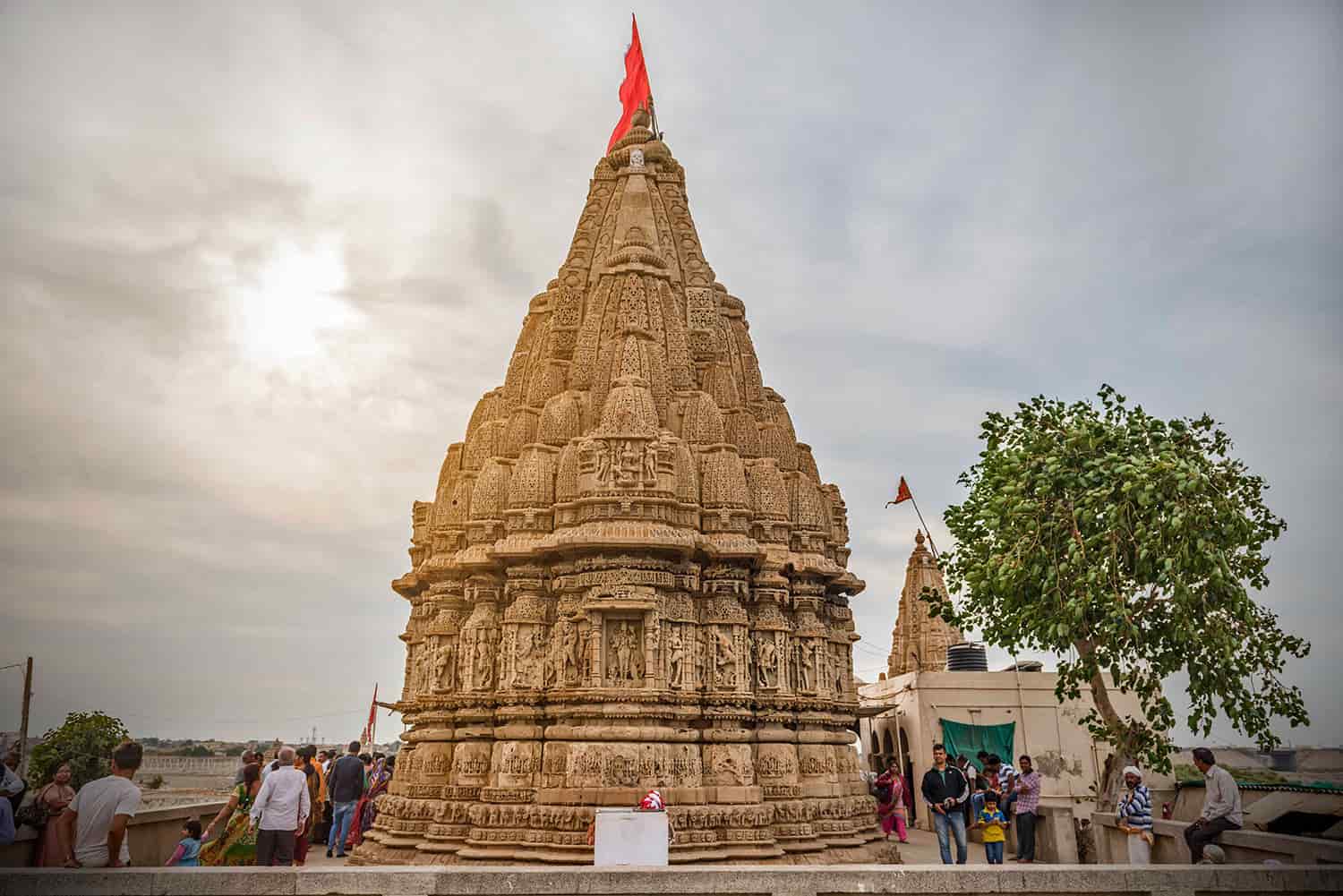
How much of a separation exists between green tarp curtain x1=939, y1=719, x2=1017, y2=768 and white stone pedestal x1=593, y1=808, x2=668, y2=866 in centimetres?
1643

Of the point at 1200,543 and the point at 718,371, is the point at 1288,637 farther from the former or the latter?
the point at 718,371

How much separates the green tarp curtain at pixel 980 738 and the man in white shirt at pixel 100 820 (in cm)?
2120

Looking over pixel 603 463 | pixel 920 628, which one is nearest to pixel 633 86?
pixel 603 463

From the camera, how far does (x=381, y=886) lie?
27.7ft

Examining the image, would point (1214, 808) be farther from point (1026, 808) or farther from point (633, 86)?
point (633, 86)

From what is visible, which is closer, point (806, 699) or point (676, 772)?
point (676, 772)

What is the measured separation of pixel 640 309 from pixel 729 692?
317 inches

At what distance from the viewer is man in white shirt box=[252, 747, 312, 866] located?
10125 millimetres

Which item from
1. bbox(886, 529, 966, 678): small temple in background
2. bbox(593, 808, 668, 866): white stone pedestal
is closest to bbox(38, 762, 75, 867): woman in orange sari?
bbox(593, 808, 668, 866): white stone pedestal

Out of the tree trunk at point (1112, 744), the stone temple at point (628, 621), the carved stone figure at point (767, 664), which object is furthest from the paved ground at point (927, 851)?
the carved stone figure at point (767, 664)

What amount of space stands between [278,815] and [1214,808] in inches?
406

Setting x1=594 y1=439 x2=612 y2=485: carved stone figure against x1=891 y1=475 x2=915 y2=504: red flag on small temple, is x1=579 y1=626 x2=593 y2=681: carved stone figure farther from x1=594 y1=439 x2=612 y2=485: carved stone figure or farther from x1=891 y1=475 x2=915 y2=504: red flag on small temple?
x1=891 y1=475 x2=915 y2=504: red flag on small temple

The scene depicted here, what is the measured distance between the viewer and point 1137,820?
12000 millimetres

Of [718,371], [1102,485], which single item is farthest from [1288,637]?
[718,371]
